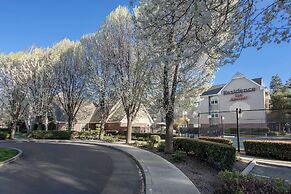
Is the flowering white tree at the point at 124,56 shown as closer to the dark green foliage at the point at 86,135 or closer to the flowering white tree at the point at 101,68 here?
the flowering white tree at the point at 101,68

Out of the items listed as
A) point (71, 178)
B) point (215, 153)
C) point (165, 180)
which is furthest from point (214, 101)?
point (71, 178)

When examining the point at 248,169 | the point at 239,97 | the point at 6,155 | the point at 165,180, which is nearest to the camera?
the point at 165,180

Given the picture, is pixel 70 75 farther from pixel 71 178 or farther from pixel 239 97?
pixel 239 97

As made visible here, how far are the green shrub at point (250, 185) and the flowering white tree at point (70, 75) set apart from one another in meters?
28.4

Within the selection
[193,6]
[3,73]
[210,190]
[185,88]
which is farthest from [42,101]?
[193,6]

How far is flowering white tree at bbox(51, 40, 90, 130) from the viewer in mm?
33031

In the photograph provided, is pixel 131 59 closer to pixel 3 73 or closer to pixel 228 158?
pixel 228 158

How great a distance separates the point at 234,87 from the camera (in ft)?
163

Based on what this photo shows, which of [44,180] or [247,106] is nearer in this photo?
[44,180]

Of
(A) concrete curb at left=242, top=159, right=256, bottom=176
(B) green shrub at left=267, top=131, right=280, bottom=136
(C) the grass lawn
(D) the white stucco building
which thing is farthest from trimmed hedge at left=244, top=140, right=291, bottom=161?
(D) the white stucco building

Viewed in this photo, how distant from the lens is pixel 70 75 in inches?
1326

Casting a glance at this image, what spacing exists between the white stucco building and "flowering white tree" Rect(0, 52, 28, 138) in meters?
26.5

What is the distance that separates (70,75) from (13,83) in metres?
7.71

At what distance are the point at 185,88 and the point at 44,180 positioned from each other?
9.32m
